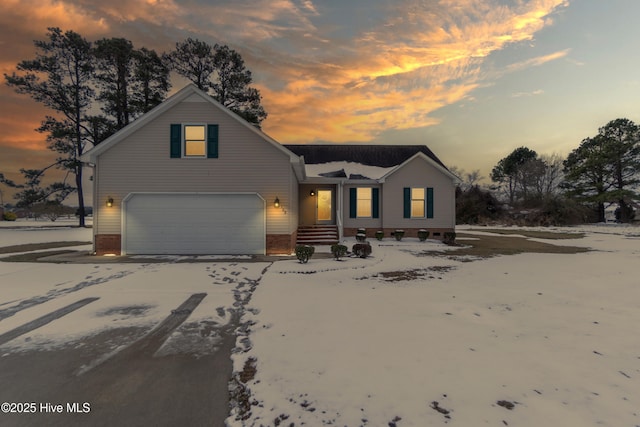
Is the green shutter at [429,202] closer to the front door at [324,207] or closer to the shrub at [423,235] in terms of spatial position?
the shrub at [423,235]

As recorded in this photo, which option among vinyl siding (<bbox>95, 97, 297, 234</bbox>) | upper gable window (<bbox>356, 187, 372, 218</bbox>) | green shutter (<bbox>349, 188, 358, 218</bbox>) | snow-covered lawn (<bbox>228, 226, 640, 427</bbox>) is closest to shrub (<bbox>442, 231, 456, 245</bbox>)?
upper gable window (<bbox>356, 187, 372, 218</bbox>)

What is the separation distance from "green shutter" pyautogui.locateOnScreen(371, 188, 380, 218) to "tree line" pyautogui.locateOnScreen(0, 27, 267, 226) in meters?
11.8

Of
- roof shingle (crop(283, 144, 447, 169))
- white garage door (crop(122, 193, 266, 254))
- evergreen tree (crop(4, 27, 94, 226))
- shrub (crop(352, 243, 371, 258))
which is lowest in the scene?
shrub (crop(352, 243, 371, 258))

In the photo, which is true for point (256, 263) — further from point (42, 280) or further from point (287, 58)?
point (287, 58)

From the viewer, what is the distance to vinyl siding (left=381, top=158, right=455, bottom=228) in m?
16.4

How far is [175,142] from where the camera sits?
11.1m

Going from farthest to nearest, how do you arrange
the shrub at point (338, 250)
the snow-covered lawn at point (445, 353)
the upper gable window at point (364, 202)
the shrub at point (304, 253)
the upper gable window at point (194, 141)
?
the upper gable window at point (364, 202), the upper gable window at point (194, 141), the shrub at point (338, 250), the shrub at point (304, 253), the snow-covered lawn at point (445, 353)

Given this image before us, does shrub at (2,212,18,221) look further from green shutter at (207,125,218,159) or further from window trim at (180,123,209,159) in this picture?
green shutter at (207,125,218,159)

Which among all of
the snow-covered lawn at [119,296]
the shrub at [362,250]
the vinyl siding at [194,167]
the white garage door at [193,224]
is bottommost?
the snow-covered lawn at [119,296]

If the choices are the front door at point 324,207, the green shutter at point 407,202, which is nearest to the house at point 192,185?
the front door at point 324,207

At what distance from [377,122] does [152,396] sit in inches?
812

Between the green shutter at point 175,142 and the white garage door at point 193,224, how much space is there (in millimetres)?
1658

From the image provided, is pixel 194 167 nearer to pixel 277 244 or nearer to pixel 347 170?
pixel 277 244

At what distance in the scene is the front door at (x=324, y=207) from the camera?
16.8 metres
